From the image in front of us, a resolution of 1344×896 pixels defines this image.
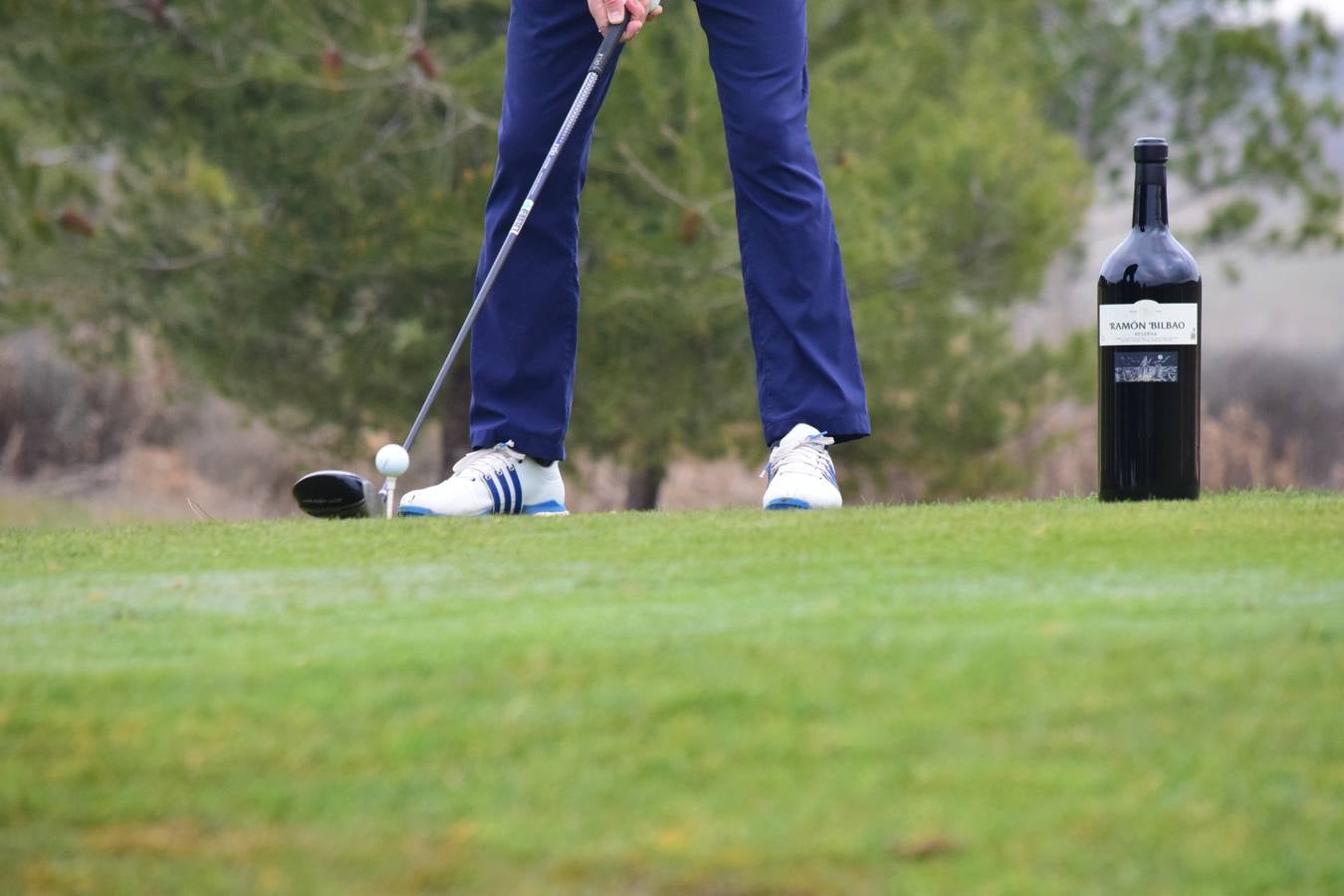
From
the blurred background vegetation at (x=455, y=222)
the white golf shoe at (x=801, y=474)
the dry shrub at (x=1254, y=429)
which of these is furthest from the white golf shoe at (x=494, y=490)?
the dry shrub at (x=1254, y=429)

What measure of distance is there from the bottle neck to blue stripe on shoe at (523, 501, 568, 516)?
990mm

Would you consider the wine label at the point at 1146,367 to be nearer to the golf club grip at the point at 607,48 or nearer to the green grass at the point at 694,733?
the green grass at the point at 694,733

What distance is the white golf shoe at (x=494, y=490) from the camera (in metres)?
2.73

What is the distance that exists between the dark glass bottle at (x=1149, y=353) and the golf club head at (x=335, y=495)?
107 centimetres

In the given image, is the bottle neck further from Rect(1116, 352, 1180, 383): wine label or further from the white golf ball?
the white golf ball

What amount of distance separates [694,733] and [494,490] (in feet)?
5.43

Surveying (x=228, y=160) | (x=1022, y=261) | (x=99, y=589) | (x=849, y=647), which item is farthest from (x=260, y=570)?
(x=1022, y=261)

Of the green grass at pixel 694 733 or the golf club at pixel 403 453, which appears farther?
the golf club at pixel 403 453

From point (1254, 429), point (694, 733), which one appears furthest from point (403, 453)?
point (1254, 429)

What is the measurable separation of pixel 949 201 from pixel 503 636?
21.5ft

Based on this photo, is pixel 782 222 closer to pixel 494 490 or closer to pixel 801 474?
pixel 801 474

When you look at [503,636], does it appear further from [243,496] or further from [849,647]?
[243,496]

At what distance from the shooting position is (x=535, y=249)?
2.99 meters

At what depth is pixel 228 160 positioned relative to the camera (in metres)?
7.34
